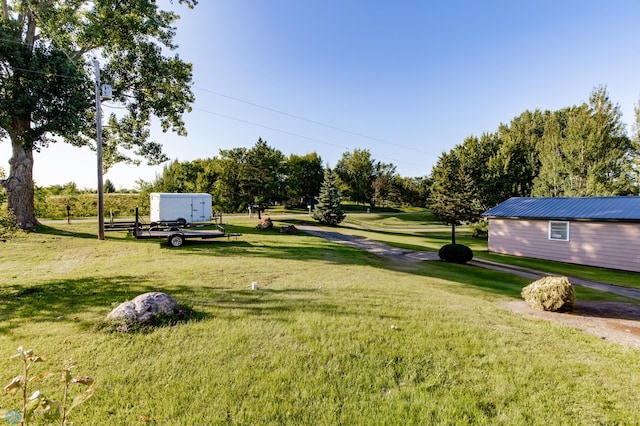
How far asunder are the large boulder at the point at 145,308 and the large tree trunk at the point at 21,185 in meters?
16.8

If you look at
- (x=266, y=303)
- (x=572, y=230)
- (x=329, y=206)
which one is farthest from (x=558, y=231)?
(x=329, y=206)

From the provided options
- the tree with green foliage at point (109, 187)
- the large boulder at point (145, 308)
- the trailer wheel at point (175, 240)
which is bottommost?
the large boulder at point (145, 308)

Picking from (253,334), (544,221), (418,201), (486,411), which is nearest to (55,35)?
(253,334)

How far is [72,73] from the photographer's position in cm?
1481

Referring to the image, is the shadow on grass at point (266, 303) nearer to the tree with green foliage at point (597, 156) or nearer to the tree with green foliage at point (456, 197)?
the tree with green foliage at point (456, 197)

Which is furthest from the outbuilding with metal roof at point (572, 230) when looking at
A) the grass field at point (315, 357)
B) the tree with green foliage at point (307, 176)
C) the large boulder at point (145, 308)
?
the tree with green foliage at point (307, 176)

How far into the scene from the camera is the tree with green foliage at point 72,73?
14.2m

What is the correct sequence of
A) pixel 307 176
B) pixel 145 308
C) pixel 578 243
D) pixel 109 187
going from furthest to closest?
pixel 307 176 → pixel 109 187 → pixel 578 243 → pixel 145 308

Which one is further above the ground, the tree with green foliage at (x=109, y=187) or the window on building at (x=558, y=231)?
the tree with green foliage at (x=109, y=187)

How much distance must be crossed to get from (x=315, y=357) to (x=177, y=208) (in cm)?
1922

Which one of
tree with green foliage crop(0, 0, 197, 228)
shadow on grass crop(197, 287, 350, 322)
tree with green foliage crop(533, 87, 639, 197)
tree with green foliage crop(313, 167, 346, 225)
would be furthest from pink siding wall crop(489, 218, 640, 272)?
tree with green foliage crop(0, 0, 197, 228)

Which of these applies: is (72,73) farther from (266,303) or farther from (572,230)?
(572,230)

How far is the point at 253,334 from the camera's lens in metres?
4.61

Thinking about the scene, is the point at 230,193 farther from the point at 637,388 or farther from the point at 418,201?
the point at 418,201
